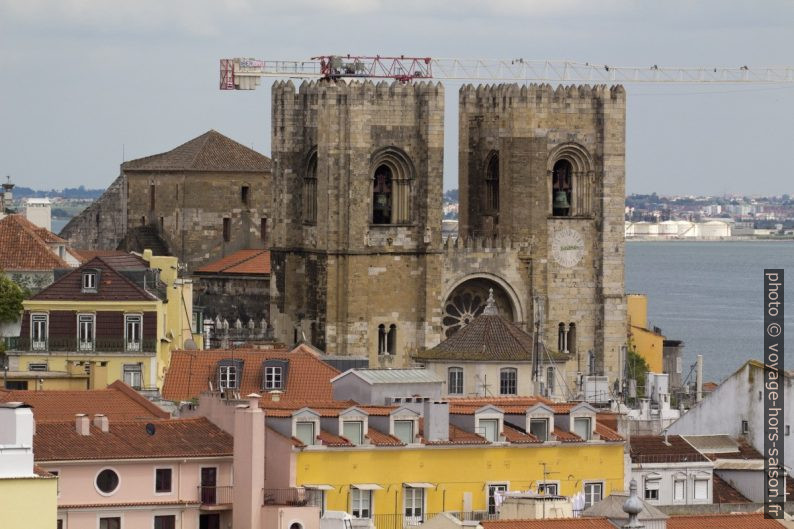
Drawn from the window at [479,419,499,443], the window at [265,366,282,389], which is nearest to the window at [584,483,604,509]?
the window at [479,419,499,443]

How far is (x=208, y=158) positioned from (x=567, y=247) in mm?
22902

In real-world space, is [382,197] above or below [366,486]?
above

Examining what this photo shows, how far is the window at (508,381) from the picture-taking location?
282ft

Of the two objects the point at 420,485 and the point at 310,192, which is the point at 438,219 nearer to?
the point at 310,192

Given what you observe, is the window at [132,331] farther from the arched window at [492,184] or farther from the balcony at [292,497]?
the balcony at [292,497]

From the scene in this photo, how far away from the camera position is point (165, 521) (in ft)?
187

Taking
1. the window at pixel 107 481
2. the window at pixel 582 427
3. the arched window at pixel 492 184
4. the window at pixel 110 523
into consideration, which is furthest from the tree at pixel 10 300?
the window at pixel 110 523

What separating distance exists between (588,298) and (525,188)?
3.85 metres

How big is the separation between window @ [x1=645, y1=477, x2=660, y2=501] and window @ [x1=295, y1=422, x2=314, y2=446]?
753 cm

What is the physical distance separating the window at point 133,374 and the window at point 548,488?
21.3 meters

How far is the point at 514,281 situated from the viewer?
4090 inches

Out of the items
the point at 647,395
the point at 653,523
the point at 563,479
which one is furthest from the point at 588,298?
the point at 653,523

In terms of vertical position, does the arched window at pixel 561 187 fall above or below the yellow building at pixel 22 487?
above

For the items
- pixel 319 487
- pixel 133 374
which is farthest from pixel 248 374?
pixel 319 487
